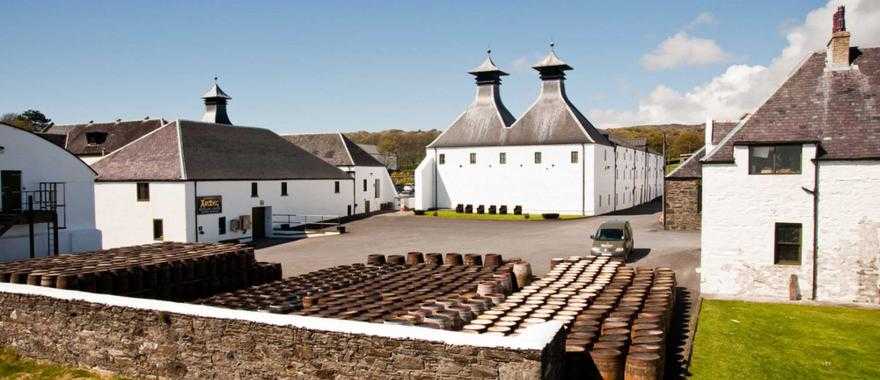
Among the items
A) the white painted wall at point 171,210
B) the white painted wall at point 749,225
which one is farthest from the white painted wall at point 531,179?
the white painted wall at point 749,225

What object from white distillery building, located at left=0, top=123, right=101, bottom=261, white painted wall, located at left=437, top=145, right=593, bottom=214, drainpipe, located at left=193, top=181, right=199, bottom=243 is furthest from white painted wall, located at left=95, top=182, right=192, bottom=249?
white painted wall, located at left=437, top=145, right=593, bottom=214

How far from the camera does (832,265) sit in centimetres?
1730

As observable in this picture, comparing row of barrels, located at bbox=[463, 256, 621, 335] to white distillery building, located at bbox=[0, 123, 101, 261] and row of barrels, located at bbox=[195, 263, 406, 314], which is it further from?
white distillery building, located at bbox=[0, 123, 101, 261]

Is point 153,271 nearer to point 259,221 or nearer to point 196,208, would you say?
point 196,208

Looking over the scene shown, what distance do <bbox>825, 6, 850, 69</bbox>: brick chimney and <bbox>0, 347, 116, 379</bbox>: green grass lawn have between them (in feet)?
→ 65.6

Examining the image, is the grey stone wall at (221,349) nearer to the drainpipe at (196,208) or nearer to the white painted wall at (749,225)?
the white painted wall at (749,225)

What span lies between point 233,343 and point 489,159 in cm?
4092

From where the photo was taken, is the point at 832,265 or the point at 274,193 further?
the point at 274,193

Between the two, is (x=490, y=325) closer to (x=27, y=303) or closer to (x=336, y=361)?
(x=336, y=361)

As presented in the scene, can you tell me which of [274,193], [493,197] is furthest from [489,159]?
[274,193]

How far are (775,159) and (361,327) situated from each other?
13555 mm

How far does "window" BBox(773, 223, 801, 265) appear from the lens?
58.1 feet

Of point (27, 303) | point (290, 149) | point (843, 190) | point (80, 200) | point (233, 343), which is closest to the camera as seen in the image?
point (233, 343)

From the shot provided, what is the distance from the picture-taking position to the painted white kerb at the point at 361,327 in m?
8.52
